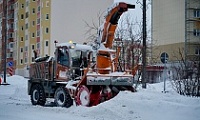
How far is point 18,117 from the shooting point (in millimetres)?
12148

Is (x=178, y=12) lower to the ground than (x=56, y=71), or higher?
higher

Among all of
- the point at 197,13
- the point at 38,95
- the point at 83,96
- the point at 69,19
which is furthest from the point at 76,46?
the point at 69,19

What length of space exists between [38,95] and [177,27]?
1476 inches

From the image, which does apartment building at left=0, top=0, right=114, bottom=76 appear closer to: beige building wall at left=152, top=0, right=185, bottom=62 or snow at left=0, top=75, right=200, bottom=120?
beige building wall at left=152, top=0, right=185, bottom=62

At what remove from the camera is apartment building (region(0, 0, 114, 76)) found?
2362 inches

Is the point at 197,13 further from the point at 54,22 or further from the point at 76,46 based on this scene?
the point at 76,46

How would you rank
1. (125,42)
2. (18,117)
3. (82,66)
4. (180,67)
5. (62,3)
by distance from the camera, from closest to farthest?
(18,117) < (82,66) < (180,67) < (125,42) < (62,3)

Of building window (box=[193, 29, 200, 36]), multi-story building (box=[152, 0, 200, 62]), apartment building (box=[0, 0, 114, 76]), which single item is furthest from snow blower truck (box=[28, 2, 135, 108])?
apartment building (box=[0, 0, 114, 76])

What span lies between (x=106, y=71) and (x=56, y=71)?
2.61 meters

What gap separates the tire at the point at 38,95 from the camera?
1734cm

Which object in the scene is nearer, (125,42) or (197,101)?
(197,101)

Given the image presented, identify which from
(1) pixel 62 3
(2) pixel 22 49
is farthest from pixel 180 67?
(2) pixel 22 49

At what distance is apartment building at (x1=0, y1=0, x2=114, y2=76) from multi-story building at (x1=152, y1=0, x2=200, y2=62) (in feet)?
36.1

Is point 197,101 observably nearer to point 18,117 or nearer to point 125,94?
point 125,94
